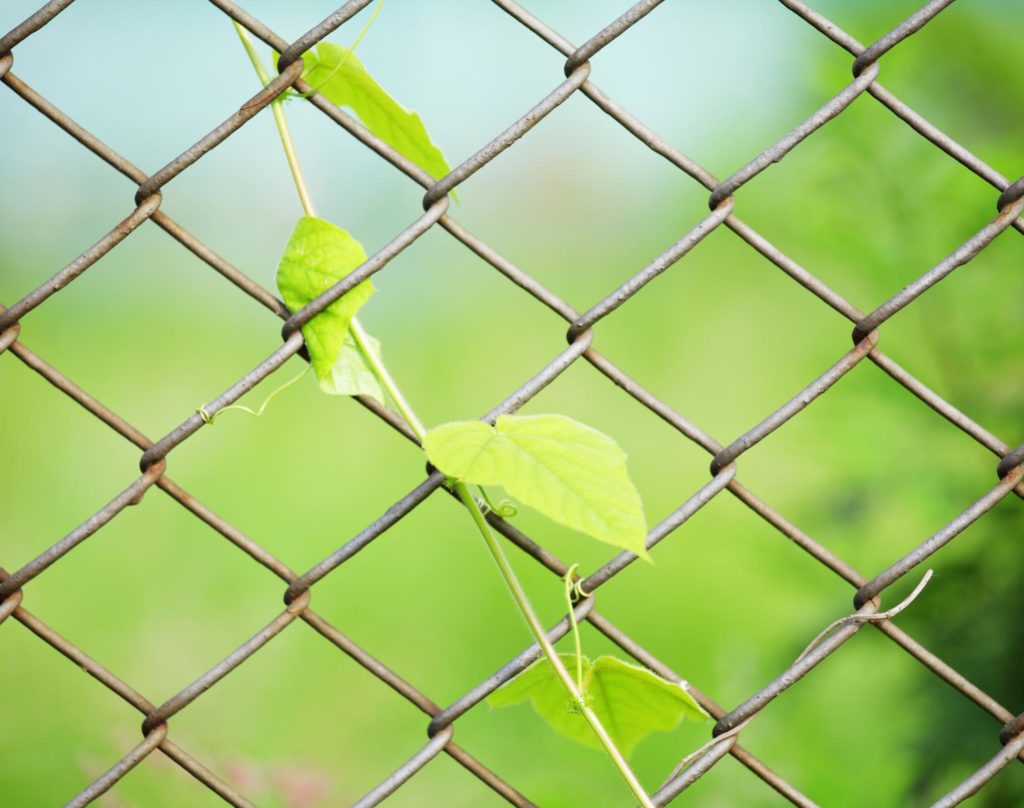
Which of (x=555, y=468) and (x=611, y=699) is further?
(x=611, y=699)

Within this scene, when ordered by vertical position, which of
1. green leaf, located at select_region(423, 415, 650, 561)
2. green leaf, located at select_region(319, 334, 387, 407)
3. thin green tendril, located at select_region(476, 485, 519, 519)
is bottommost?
green leaf, located at select_region(423, 415, 650, 561)

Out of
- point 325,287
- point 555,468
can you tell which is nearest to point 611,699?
point 555,468

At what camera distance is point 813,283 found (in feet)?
2.61

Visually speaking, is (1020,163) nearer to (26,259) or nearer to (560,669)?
(560,669)

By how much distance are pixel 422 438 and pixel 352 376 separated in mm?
67

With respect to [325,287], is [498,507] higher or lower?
lower

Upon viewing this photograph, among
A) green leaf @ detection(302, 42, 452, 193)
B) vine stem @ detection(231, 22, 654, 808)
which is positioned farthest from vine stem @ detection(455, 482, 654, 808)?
green leaf @ detection(302, 42, 452, 193)

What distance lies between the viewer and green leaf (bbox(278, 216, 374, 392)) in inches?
28.4

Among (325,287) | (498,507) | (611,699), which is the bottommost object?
(611,699)

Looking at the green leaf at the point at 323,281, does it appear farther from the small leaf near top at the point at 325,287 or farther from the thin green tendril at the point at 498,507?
the thin green tendril at the point at 498,507

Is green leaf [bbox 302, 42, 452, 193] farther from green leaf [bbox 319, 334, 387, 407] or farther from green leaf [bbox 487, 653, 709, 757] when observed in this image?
green leaf [bbox 487, 653, 709, 757]

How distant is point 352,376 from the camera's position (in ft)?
2.44

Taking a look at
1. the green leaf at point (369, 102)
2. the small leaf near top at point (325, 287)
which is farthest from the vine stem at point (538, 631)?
the green leaf at point (369, 102)

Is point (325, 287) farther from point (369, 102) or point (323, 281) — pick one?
point (369, 102)
